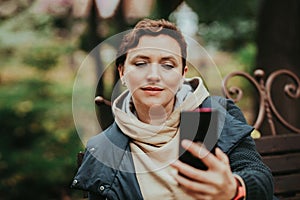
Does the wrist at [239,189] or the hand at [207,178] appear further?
the wrist at [239,189]

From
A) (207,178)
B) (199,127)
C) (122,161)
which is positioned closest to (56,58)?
(122,161)

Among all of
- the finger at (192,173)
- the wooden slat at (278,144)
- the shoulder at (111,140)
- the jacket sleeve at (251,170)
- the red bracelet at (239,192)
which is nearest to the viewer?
the finger at (192,173)

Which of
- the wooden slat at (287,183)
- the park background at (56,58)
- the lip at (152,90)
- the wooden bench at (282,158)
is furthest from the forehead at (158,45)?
the park background at (56,58)

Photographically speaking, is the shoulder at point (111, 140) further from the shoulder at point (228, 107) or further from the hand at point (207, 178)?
the hand at point (207, 178)

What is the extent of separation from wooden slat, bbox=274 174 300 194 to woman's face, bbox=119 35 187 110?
3.64 ft

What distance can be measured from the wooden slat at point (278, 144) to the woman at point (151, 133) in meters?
0.78

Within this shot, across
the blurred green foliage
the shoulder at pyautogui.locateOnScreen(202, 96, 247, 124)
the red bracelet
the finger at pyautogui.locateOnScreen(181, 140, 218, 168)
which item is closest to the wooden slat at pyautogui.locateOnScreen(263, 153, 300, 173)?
the shoulder at pyautogui.locateOnScreen(202, 96, 247, 124)

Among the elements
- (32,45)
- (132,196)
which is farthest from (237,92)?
(32,45)

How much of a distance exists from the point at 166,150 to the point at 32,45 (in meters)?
4.97

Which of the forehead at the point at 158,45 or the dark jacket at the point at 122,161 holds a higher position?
the forehead at the point at 158,45

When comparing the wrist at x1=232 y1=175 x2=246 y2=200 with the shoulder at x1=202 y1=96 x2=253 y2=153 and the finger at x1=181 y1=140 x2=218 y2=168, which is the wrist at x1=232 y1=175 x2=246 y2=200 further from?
the shoulder at x1=202 y1=96 x2=253 y2=153

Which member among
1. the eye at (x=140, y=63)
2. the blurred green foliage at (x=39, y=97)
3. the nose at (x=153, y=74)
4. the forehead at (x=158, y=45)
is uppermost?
the forehead at (x=158, y=45)

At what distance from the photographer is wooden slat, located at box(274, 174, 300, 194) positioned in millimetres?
2797

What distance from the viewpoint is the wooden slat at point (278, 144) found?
9.08 ft
